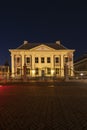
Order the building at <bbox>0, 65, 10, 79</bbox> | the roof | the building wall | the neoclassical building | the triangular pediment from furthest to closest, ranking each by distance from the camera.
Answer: the roof, the triangular pediment, the neoclassical building, the building wall, the building at <bbox>0, 65, 10, 79</bbox>

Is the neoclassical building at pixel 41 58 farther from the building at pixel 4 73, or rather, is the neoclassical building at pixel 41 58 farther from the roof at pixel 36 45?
the building at pixel 4 73

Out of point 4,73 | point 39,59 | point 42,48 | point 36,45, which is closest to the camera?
point 4,73

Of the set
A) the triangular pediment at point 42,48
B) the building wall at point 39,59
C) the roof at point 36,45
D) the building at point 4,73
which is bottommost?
the building at point 4,73

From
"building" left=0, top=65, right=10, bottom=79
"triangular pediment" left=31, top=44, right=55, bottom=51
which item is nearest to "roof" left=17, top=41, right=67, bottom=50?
"triangular pediment" left=31, top=44, right=55, bottom=51

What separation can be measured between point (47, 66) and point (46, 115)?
184ft

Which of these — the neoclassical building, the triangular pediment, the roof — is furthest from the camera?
the roof

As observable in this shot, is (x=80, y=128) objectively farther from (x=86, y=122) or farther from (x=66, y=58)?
(x=66, y=58)

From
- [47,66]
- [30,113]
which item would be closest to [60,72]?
[47,66]

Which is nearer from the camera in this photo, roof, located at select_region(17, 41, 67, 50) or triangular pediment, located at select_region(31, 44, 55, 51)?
triangular pediment, located at select_region(31, 44, 55, 51)

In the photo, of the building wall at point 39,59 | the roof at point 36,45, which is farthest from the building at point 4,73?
the roof at point 36,45

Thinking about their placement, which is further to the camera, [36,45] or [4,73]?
[36,45]

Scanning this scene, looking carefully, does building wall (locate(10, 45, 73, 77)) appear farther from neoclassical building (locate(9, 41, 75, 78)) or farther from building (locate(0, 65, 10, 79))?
building (locate(0, 65, 10, 79))

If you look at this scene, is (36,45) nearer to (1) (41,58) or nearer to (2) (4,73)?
(1) (41,58)

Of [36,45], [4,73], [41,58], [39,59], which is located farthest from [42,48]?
[4,73]
